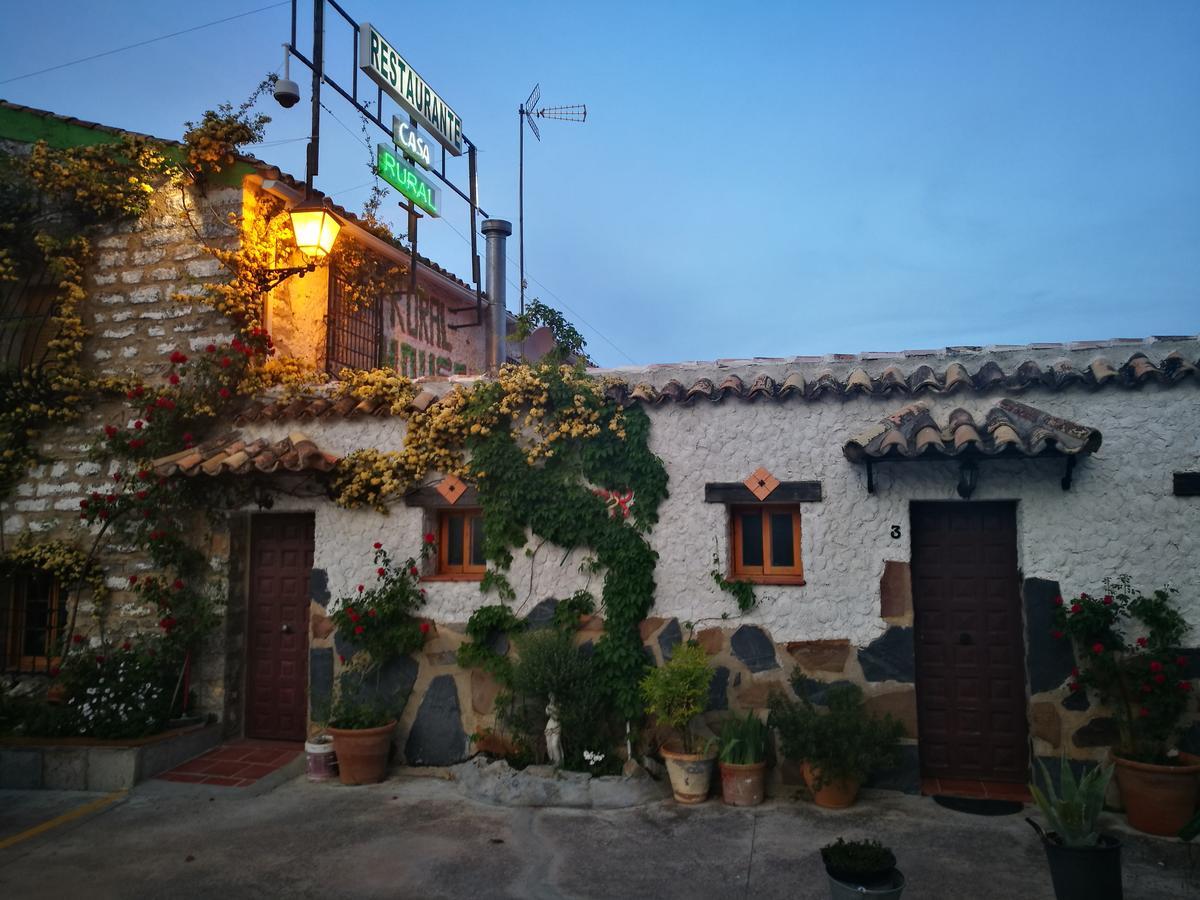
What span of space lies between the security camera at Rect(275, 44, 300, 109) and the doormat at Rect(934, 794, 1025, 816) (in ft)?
27.8

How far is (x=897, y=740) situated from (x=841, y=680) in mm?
581

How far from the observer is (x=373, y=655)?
7.45 m

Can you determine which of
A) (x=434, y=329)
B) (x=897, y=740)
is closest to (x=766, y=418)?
(x=897, y=740)

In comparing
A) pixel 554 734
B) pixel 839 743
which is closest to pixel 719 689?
pixel 839 743

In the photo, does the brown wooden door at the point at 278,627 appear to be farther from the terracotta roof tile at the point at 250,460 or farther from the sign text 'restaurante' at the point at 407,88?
the sign text 'restaurante' at the point at 407,88

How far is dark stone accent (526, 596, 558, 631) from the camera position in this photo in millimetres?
7227

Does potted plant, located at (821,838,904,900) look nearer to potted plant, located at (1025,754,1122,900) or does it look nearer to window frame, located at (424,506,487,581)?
potted plant, located at (1025,754,1122,900)

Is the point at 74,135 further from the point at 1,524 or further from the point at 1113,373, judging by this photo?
the point at 1113,373

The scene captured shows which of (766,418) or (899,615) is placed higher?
(766,418)

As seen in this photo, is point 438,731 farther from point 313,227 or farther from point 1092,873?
point 1092,873

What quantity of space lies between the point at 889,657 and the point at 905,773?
89 cm

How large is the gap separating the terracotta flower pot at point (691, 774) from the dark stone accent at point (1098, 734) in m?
2.67

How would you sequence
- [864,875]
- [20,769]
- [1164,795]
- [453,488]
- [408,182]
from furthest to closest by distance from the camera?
[408,182] < [453,488] < [20,769] < [1164,795] < [864,875]

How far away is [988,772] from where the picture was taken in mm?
6531
